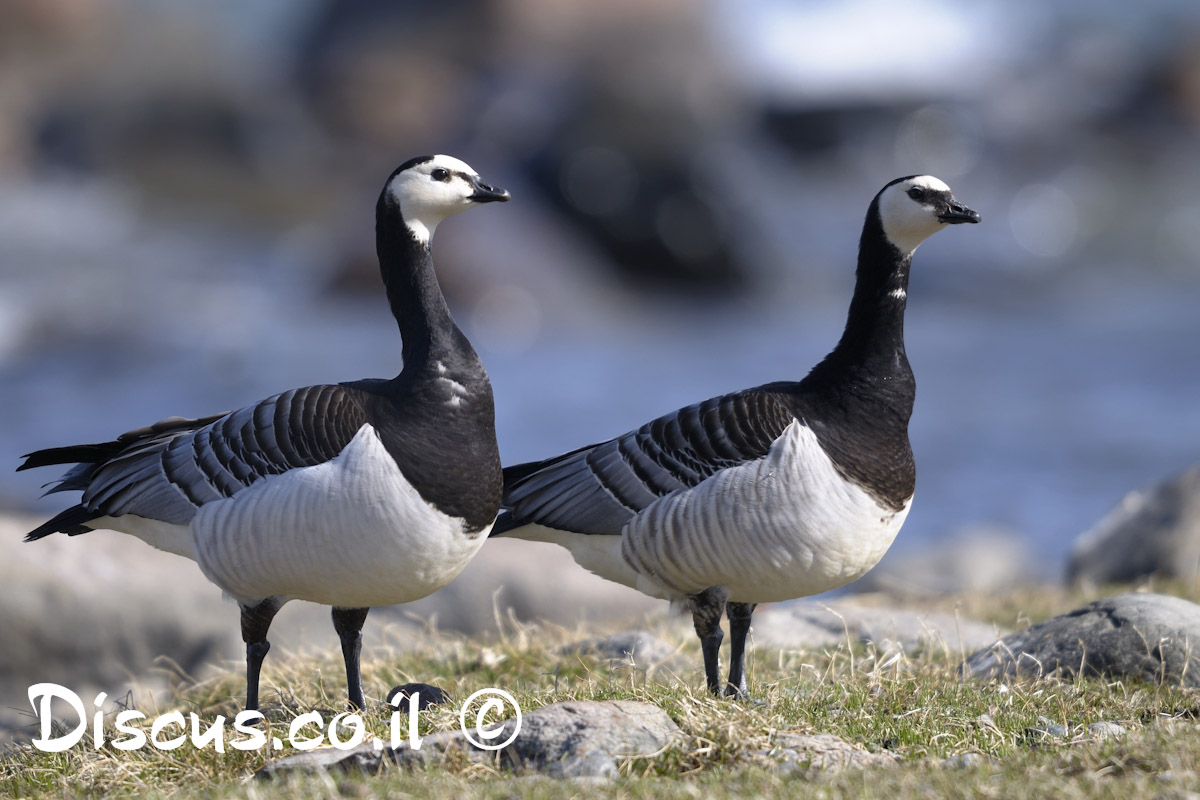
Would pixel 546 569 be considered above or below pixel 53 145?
below

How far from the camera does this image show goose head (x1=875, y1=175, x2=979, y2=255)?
6.83 meters

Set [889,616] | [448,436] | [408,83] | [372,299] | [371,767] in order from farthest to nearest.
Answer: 1. [408,83]
2. [372,299]
3. [889,616]
4. [448,436]
5. [371,767]

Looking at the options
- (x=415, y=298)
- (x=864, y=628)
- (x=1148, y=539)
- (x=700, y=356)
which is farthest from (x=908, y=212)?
(x=700, y=356)

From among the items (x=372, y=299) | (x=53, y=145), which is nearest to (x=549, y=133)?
(x=372, y=299)

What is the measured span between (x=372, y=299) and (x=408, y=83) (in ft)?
70.4

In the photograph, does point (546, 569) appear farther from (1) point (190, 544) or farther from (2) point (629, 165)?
(2) point (629, 165)

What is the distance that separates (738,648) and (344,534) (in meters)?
2.08

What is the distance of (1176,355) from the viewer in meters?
24.5

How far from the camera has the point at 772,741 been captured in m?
5.41

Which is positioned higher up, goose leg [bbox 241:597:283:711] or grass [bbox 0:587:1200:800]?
goose leg [bbox 241:597:283:711]

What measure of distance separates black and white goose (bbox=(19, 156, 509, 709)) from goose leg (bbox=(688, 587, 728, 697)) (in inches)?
45.0

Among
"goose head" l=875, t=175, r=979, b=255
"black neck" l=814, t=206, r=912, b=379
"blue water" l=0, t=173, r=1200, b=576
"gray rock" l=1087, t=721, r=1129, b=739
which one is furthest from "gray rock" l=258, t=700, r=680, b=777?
"blue water" l=0, t=173, r=1200, b=576

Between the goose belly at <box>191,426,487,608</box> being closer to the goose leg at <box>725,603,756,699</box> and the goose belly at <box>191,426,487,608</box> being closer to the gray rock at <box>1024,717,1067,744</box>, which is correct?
the goose leg at <box>725,603,756,699</box>

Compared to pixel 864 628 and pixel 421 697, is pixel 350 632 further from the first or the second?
pixel 864 628
